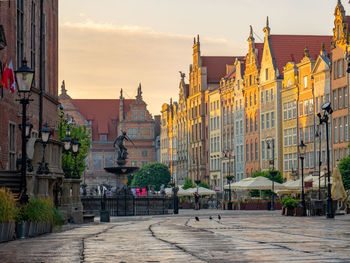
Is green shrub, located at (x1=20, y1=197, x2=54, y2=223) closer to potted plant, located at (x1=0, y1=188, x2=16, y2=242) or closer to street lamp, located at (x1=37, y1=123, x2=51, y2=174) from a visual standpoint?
potted plant, located at (x1=0, y1=188, x2=16, y2=242)

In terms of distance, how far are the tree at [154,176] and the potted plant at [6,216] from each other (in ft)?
414

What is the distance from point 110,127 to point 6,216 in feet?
524

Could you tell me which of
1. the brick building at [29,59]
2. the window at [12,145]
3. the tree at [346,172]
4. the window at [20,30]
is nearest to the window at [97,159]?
the tree at [346,172]

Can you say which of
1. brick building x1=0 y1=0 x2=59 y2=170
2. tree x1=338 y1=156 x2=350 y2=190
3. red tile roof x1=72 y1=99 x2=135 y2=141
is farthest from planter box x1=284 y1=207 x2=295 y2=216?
red tile roof x1=72 y1=99 x2=135 y2=141

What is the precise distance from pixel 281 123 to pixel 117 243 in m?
82.8

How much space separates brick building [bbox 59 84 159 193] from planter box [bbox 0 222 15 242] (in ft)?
471

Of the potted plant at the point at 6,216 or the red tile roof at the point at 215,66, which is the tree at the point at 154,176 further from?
the potted plant at the point at 6,216

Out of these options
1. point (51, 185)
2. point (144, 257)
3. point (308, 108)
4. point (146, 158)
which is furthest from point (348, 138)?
point (146, 158)

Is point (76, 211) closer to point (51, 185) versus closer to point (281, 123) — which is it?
point (51, 185)

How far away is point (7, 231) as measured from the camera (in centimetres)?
2166

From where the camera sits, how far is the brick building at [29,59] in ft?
117

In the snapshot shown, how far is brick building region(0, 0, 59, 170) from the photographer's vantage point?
3572 cm

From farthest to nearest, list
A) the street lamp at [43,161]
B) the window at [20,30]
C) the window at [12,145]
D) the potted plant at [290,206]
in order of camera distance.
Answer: the potted plant at [290,206]
the window at [20,30]
the window at [12,145]
the street lamp at [43,161]

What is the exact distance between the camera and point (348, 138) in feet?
259
